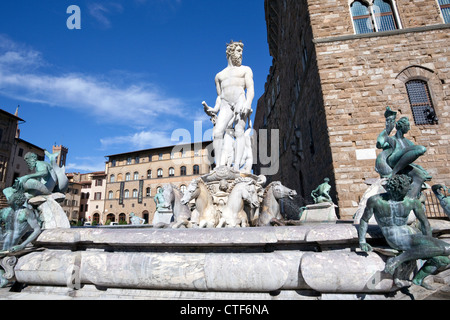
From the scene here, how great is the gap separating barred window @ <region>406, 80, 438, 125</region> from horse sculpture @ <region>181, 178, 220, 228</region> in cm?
900

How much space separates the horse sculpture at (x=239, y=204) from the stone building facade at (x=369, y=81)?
219 inches

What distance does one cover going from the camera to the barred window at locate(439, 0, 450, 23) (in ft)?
32.4

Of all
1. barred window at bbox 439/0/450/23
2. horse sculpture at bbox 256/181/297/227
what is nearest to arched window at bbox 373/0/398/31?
barred window at bbox 439/0/450/23

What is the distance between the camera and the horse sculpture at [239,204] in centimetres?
399

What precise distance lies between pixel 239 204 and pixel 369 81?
8.67m

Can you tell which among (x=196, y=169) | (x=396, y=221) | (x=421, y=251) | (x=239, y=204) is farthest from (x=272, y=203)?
(x=196, y=169)

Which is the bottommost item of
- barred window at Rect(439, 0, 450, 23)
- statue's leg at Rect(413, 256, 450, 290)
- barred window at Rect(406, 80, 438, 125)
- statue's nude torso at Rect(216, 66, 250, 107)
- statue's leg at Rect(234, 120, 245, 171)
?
statue's leg at Rect(413, 256, 450, 290)

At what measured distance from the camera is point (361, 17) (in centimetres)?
1048

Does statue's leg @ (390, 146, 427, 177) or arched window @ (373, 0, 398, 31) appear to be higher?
arched window @ (373, 0, 398, 31)

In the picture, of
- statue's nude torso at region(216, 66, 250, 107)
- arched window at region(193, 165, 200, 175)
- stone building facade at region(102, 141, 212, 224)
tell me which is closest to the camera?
statue's nude torso at region(216, 66, 250, 107)

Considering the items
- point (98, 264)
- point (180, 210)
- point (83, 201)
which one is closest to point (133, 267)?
point (98, 264)

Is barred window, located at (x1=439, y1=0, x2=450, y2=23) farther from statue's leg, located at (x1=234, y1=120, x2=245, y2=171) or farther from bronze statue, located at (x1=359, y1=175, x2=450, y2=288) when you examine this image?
bronze statue, located at (x1=359, y1=175, x2=450, y2=288)

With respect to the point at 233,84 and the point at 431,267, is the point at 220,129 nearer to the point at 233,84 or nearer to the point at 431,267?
the point at 233,84
